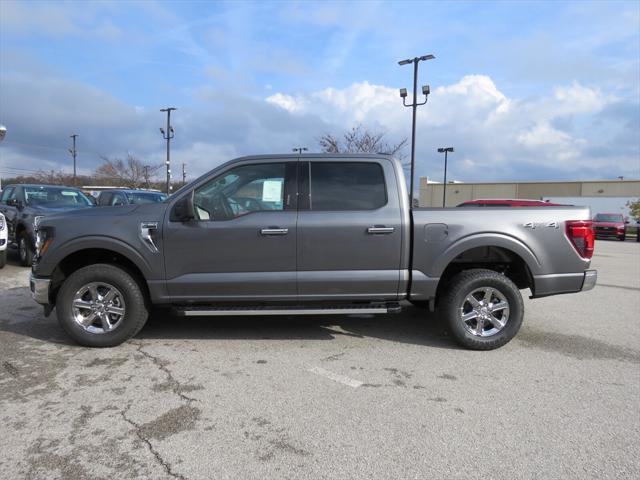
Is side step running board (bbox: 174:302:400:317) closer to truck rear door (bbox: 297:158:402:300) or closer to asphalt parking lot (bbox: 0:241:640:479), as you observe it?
truck rear door (bbox: 297:158:402:300)

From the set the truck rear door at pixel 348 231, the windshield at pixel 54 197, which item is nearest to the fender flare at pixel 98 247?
the truck rear door at pixel 348 231

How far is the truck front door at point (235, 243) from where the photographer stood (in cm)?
444

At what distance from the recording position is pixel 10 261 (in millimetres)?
10367

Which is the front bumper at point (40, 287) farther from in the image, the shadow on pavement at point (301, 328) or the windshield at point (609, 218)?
the windshield at point (609, 218)

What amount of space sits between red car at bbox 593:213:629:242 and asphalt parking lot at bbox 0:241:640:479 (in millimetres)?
24341

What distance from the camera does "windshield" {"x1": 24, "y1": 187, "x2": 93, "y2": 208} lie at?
9.77 metres

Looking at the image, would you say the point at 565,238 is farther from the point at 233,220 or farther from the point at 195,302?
the point at 195,302

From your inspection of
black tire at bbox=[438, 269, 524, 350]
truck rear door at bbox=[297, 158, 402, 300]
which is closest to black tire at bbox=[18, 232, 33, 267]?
truck rear door at bbox=[297, 158, 402, 300]

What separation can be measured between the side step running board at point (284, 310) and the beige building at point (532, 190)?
5220 cm

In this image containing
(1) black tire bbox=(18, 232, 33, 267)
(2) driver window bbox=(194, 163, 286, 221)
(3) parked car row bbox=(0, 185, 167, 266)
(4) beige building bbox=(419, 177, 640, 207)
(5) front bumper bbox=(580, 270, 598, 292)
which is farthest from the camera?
(4) beige building bbox=(419, 177, 640, 207)

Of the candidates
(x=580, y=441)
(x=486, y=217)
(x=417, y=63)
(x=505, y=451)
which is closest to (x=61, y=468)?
(x=505, y=451)

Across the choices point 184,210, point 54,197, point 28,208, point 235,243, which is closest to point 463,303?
point 235,243

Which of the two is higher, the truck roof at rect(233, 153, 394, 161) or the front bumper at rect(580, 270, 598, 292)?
the truck roof at rect(233, 153, 394, 161)

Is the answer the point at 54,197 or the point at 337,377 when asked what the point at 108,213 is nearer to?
the point at 337,377
